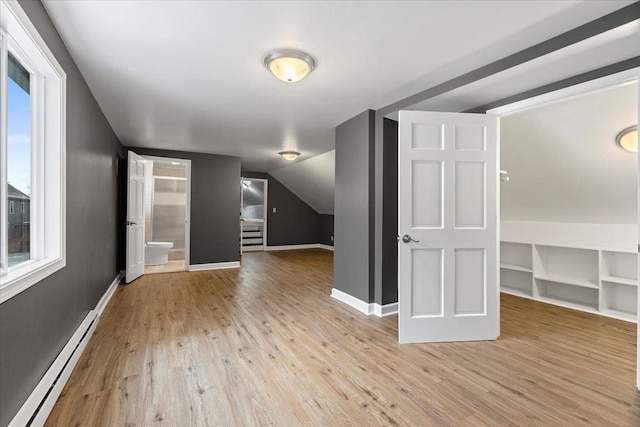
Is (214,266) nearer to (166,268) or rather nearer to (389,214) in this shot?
(166,268)

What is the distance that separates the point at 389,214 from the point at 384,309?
1.06 m

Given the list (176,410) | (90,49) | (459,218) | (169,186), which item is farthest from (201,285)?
(169,186)

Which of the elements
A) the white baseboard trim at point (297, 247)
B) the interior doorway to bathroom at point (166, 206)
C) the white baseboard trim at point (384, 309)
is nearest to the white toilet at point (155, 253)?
the interior doorway to bathroom at point (166, 206)

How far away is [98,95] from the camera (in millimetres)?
3055

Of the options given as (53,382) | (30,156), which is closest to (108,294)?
(53,382)

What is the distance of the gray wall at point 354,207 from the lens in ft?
11.4

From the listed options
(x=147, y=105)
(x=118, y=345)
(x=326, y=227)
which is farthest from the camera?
(x=326, y=227)

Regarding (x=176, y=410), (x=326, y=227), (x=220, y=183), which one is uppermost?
(x=220, y=183)

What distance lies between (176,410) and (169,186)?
7514mm

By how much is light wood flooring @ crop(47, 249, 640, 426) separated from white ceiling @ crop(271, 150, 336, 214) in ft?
11.4

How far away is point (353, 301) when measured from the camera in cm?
366

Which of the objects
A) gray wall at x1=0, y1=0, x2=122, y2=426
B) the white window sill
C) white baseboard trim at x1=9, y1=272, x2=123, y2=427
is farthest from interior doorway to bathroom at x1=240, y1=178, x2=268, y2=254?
the white window sill

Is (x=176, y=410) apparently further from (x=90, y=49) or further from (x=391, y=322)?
(x=90, y=49)

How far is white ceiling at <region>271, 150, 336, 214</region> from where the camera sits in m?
6.40
